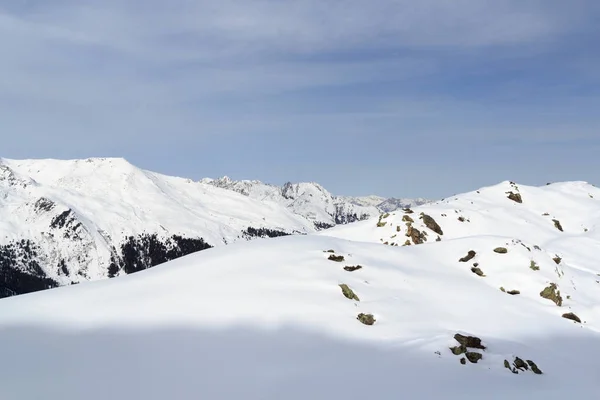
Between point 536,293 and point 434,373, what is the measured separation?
619 inches

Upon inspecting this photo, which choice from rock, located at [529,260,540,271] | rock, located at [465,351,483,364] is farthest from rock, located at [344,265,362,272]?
rock, located at [529,260,540,271]

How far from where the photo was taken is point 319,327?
57.8 feet

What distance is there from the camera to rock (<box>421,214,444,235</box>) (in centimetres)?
5075

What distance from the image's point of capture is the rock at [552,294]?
87.2 feet

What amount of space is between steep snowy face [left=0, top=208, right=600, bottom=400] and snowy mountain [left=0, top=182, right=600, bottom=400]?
72mm

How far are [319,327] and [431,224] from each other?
1441 inches

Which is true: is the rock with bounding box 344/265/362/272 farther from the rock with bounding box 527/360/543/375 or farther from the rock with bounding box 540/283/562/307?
the rock with bounding box 540/283/562/307

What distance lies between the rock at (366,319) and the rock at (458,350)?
140 inches

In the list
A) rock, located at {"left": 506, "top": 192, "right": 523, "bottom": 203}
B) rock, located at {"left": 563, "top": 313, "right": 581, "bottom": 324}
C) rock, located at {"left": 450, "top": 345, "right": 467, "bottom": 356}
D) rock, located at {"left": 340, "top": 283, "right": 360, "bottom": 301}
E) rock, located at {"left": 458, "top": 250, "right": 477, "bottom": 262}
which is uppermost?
rock, located at {"left": 506, "top": 192, "right": 523, "bottom": 203}

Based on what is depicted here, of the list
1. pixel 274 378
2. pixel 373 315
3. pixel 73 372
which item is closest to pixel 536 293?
pixel 373 315

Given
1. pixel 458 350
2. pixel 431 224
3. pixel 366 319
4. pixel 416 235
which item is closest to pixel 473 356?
pixel 458 350

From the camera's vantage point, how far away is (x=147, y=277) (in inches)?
880

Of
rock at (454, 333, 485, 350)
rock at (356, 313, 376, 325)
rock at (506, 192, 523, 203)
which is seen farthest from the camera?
rock at (506, 192, 523, 203)

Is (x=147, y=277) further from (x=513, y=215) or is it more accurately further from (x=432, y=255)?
(x=513, y=215)
